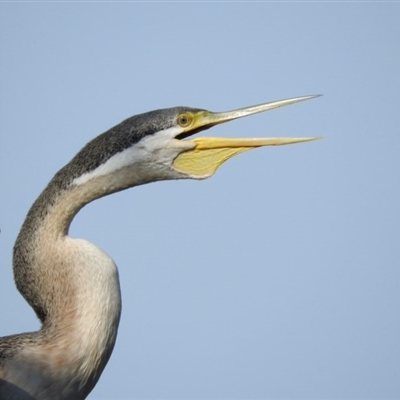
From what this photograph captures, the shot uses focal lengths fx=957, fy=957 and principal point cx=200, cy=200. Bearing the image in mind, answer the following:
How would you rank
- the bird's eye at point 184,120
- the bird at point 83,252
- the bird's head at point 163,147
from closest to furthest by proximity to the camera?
the bird at point 83,252
the bird's head at point 163,147
the bird's eye at point 184,120

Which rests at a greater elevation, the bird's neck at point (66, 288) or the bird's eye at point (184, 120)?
the bird's eye at point (184, 120)

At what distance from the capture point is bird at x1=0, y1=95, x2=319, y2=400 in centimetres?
562

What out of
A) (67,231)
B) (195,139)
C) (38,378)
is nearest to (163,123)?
(195,139)

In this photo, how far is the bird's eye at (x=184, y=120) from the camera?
646 cm

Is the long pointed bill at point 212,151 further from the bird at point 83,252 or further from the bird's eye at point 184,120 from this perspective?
the bird's eye at point 184,120

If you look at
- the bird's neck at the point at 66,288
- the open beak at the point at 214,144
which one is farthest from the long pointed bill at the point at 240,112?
the bird's neck at the point at 66,288

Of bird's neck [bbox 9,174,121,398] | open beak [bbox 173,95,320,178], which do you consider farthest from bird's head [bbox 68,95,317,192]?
bird's neck [bbox 9,174,121,398]

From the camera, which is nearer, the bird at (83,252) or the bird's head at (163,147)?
the bird at (83,252)

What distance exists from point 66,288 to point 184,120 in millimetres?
1434

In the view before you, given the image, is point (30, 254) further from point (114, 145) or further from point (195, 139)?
point (195, 139)

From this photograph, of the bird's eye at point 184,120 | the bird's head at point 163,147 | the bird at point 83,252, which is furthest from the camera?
the bird's eye at point 184,120

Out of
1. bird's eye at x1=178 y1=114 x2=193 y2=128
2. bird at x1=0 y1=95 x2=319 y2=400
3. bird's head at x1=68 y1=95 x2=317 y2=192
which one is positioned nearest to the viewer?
bird at x1=0 y1=95 x2=319 y2=400

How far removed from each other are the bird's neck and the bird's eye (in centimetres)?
74

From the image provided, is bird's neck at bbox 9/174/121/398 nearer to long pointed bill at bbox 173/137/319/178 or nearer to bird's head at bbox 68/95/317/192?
bird's head at bbox 68/95/317/192
